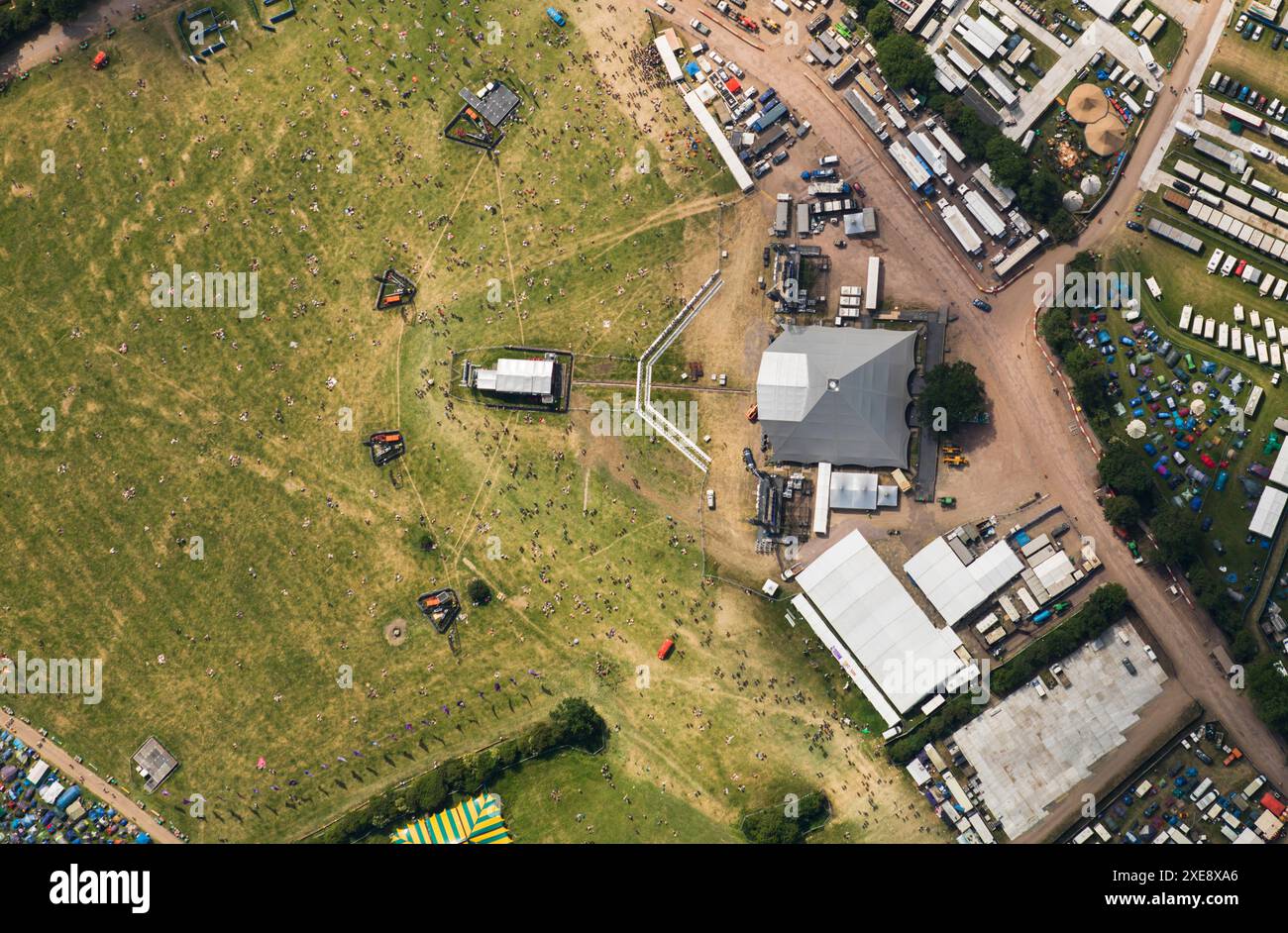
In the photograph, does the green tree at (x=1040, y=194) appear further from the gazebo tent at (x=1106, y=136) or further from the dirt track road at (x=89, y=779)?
the dirt track road at (x=89, y=779)

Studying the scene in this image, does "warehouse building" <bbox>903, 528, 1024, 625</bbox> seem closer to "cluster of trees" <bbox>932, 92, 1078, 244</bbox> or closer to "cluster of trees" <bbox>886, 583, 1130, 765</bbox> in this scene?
"cluster of trees" <bbox>886, 583, 1130, 765</bbox>

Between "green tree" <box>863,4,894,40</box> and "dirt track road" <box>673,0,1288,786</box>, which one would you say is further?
"green tree" <box>863,4,894,40</box>

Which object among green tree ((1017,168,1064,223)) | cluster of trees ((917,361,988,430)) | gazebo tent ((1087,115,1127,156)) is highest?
gazebo tent ((1087,115,1127,156))

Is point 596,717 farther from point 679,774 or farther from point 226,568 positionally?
point 226,568

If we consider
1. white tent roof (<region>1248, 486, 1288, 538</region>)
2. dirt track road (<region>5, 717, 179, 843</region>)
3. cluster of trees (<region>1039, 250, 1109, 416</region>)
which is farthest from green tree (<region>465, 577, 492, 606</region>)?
white tent roof (<region>1248, 486, 1288, 538</region>)

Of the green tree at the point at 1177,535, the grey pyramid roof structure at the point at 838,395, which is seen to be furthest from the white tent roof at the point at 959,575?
the green tree at the point at 1177,535

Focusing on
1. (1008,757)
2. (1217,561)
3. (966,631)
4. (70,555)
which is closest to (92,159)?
(70,555)
